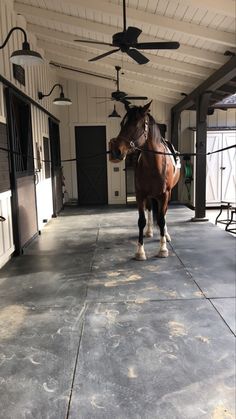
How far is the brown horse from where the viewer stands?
350 centimetres

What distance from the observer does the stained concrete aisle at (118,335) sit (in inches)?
67.6

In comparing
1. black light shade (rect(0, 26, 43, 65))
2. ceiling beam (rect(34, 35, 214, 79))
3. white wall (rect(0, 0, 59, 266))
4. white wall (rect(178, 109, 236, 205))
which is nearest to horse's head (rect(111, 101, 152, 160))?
black light shade (rect(0, 26, 43, 65))

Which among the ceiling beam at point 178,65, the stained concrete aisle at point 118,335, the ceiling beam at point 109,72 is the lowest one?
the stained concrete aisle at point 118,335

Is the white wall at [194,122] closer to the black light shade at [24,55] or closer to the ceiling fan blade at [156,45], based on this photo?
the ceiling fan blade at [156,45]

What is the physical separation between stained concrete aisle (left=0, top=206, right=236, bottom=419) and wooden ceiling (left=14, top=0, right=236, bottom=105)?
2.90m

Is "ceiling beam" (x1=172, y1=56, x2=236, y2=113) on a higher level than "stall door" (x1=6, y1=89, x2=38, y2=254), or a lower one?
higher

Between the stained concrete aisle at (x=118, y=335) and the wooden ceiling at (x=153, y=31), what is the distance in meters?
2.90

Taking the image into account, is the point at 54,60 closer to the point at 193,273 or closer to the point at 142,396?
the point at 193,273

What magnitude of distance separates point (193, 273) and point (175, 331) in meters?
1.30

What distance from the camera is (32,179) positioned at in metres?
5.41

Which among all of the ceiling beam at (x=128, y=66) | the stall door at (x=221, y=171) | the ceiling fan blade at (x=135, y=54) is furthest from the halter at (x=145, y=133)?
the stall door at (x=221, y=171)

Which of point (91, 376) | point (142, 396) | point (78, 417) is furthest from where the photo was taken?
point (91, 376)

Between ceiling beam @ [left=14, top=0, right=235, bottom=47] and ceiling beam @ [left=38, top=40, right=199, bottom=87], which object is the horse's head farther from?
ceiling beam @ [left=38, top=40, right=199, bottom=87]

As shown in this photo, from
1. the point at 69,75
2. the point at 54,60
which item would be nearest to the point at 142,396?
the point at 54,60
